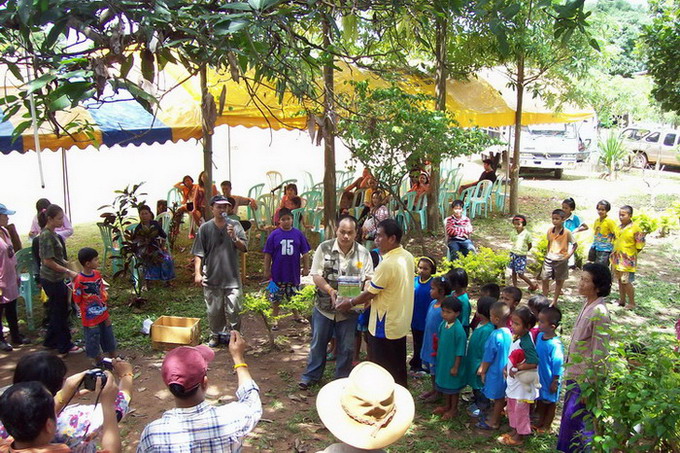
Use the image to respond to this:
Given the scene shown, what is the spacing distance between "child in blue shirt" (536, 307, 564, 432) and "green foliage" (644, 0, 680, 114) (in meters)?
3.23

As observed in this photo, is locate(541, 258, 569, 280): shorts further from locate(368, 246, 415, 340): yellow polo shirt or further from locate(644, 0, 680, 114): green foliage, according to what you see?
locate(368, 246, 415, 340): yellow polo shirt

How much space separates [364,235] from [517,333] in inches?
157

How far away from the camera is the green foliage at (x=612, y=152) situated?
17906mm

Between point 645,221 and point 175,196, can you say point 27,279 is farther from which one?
point 645,221

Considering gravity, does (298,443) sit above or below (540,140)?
below

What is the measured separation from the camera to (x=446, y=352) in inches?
190

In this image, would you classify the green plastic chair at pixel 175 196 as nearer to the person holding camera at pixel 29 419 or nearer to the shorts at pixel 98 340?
the shorts at pixel 98 340

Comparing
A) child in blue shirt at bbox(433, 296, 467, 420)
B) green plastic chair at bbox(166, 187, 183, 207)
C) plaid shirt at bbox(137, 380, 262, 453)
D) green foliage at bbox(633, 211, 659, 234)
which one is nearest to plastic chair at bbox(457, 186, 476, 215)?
green foliage at bbox(633, 211, 659, 234)

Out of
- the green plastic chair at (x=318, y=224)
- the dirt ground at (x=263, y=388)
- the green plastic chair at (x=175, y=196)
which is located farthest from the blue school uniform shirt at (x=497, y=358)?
the green plastic chair at (x=175, y=196)

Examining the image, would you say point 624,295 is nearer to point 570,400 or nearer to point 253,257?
point 570,400

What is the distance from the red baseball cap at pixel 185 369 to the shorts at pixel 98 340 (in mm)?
3467

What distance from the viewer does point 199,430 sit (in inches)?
100

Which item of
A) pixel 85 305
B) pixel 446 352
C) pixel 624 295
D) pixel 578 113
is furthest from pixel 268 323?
pixel 578 113

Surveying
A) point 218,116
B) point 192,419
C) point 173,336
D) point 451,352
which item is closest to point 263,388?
point 173,336
